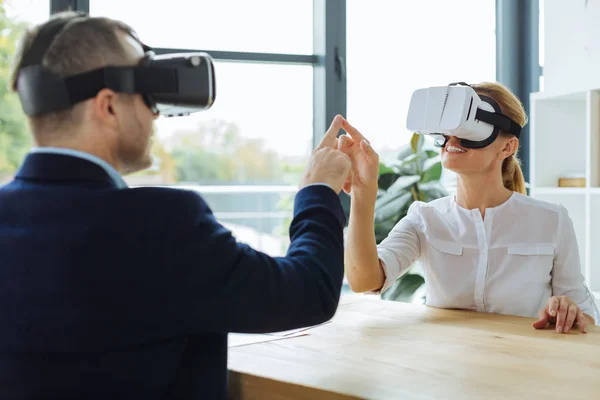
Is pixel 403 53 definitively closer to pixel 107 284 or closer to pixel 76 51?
pixel 76 51

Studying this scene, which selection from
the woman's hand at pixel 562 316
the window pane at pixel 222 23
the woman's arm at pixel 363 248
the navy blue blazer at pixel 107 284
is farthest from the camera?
the window pane at pixel 222 23

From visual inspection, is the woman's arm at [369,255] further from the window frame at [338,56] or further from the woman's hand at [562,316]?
the window frame at [338,56]

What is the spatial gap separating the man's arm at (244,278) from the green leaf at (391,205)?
2210mm

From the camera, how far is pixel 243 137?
12.1 feet

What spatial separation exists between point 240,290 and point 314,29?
9.02 ft

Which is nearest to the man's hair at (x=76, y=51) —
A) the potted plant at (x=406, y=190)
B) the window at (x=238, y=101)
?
the window at (x=238, y=101)

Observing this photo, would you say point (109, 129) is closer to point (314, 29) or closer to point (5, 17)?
point (5, 17)

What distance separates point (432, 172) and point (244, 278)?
250 centimetres

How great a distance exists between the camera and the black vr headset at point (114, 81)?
1.10 meters

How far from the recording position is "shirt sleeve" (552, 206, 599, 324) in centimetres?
202

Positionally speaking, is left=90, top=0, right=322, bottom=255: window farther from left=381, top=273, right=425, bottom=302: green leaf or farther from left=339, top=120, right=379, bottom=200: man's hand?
left=339, top=120, right=379, bottom=200: man's hand

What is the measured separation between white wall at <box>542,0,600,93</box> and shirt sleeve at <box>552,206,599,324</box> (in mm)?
1198

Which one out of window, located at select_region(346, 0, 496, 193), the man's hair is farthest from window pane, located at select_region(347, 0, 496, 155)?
the man's hair

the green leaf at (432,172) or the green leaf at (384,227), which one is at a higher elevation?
the green leaf at (432,172)
